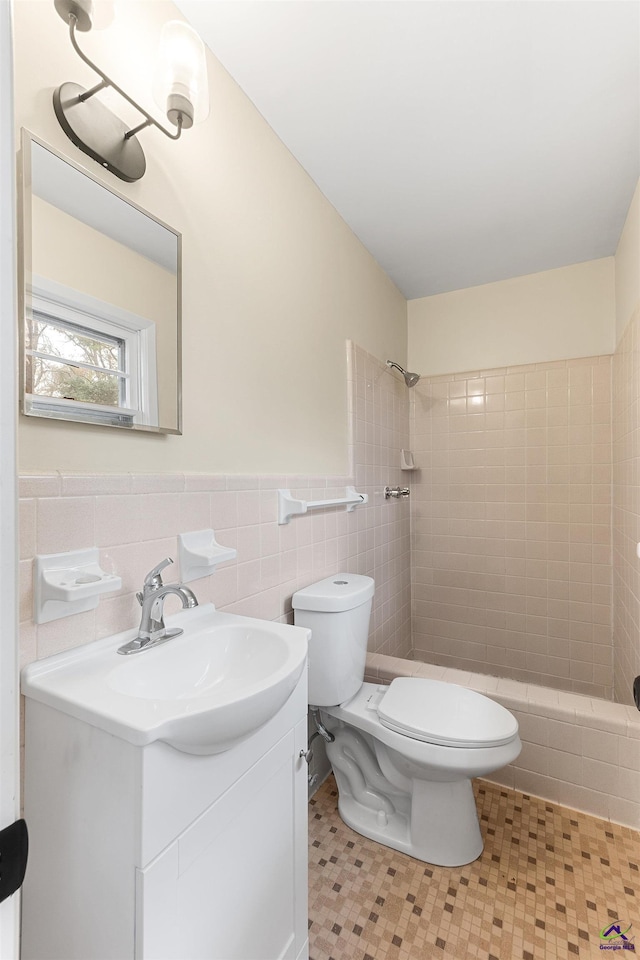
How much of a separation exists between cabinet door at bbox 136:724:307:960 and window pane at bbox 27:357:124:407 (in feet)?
2.65

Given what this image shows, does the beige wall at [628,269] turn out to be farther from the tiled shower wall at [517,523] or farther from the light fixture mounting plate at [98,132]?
the light fixture mounting plate at [98,132]

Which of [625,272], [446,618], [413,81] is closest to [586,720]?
[446,618]

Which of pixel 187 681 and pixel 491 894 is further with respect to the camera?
pixel 491 894

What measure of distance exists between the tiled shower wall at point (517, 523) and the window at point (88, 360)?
7.19ft

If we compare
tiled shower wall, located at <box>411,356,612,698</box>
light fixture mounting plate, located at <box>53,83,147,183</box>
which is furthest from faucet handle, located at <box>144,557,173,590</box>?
tiled shower wall, located at <box>411,356,612,698</box>

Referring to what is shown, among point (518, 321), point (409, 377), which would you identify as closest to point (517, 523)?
point (409, 377)

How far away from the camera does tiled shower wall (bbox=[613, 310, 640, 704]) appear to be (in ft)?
5.97

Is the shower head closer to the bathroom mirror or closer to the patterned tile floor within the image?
the bathroom mirror

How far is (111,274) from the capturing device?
975mm

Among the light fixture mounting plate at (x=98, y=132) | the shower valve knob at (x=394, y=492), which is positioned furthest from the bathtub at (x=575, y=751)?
the light fixture mounting plate at (x=98, y=132)

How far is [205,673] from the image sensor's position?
1009 millimetres

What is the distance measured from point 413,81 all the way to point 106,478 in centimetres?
151

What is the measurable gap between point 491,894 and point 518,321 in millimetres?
2653

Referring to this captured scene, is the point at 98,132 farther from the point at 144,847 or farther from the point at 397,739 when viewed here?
the point at 397,739
